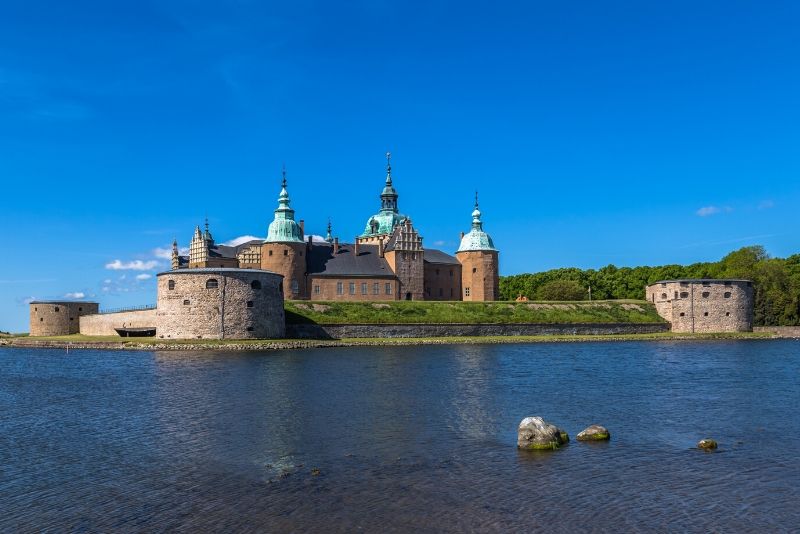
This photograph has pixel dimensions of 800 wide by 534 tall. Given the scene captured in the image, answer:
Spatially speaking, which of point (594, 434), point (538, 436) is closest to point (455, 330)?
point (594, 434)

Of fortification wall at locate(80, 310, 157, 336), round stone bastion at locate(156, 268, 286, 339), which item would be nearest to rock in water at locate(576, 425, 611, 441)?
round stone bastion at locate(156, 268, 286, 339)

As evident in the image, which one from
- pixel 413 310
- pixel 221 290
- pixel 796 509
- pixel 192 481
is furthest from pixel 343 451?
pixel 413 310

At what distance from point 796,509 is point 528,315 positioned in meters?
58.3

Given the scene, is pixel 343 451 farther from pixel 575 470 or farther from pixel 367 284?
pixel 367 284

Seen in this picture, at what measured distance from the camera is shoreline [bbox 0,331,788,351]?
54.6m

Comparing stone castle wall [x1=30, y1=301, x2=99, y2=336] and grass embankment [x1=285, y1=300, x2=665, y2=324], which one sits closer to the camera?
grass embankment [x1=285, y1=300, x2=665, y2=324]

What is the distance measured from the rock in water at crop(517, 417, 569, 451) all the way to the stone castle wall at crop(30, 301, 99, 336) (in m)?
62.9

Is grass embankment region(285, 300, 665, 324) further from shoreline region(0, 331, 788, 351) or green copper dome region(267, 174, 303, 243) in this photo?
green copper dome region(267, 174, 303, 243)

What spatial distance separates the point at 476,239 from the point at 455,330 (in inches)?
727

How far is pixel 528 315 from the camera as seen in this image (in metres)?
72.1

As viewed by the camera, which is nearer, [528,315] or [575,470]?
[575,470]

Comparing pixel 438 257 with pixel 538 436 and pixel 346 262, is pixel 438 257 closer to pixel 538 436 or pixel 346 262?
pixel 346 262

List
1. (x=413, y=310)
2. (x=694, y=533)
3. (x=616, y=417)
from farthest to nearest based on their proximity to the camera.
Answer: (x=413, y=310) < (x=616, y=417) < (x=694, y=533)

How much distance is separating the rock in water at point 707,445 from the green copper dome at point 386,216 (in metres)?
69.9
